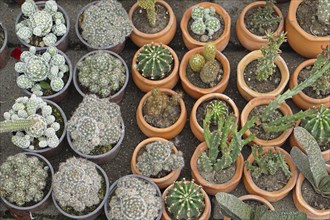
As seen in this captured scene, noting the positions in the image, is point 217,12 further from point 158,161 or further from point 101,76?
point 158,161

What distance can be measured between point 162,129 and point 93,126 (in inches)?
22.2

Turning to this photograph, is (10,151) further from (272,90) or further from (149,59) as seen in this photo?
(272,90)

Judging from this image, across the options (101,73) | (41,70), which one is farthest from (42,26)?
(101,73)

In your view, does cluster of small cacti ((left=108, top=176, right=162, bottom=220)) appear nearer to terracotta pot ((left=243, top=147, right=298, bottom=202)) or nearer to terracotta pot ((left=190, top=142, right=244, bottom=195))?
terracotta pot ((left=190, top=142, right=244, bottom=195))

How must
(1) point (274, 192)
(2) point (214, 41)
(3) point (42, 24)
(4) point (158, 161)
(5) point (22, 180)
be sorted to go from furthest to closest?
(2) point (214, 41)
(3) point (42, 24)
(1) point (274, 192)
(4) point (158, 161)
(5) point (22, 180)

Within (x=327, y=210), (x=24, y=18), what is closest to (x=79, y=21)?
(x=24, y=18)

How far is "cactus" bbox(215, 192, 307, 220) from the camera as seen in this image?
158 inches

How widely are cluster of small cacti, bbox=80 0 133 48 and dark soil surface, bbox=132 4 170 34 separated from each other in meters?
0.20

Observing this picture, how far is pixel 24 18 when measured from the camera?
15.9 feet

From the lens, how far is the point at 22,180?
13.8ft

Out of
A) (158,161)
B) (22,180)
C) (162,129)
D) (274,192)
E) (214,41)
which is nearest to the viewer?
(22,180)

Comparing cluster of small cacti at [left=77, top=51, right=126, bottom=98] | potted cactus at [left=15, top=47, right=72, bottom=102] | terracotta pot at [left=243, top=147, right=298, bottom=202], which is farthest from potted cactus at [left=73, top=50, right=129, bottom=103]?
terracotta pot at [left=243, top=147, right=298, bottom=202]

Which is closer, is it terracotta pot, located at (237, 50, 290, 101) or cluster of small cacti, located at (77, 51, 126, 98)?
cluster of small cacti, located at (77, 51, 126, 98)

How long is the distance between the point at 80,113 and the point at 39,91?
1.56ft
